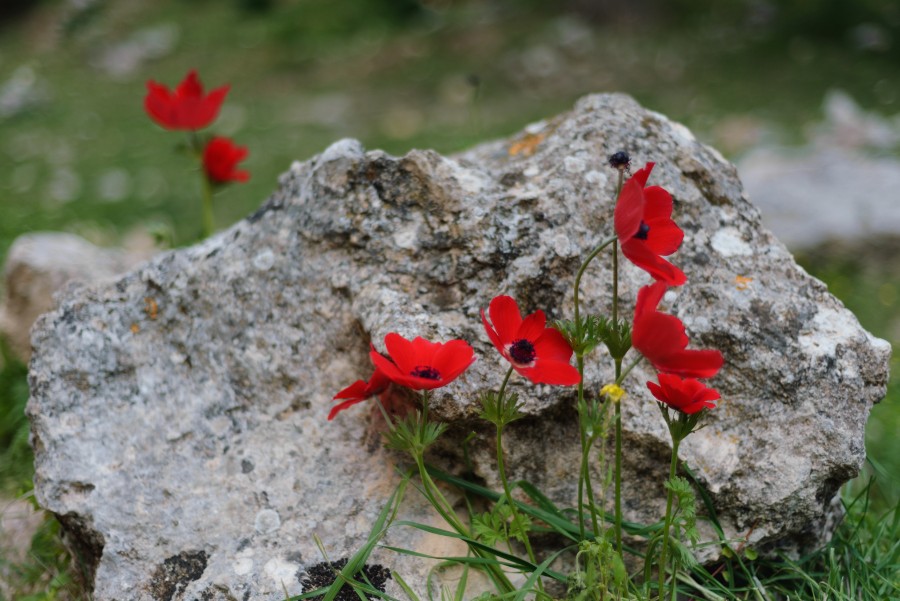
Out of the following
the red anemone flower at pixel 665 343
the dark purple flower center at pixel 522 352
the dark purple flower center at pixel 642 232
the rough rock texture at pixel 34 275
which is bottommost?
the rough rock texture at pixel 34 275

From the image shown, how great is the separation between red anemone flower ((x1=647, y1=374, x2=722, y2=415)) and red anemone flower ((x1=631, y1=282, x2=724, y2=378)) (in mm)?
20

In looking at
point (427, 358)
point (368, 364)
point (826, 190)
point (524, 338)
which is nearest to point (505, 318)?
point (524, 338)

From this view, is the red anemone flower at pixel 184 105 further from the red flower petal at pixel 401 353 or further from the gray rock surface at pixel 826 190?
the gray rock surface at pixel 826 190

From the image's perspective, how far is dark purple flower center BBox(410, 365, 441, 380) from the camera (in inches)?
56.8

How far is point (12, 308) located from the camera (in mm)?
3031

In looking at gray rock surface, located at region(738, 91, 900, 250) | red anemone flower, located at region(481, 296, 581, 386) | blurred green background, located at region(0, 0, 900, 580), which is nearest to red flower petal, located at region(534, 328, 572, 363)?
red anemone flower, located at region(481, 296, 581, 386)

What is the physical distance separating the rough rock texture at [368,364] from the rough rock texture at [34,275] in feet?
3.33

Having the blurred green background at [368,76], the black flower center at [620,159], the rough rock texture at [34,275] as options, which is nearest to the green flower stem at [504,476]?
the black flower center at [620,159]

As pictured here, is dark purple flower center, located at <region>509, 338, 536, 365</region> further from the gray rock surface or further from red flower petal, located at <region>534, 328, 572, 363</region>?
the gray rock surface

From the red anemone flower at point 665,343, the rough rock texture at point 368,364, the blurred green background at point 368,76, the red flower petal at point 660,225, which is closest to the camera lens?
the red anemone flower at point 665,343

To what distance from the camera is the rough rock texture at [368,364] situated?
171 centimetres

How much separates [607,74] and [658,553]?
295 inches

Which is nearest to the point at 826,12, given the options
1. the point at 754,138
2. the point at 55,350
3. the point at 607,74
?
the point at 607,74

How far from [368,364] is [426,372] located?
0.49m
